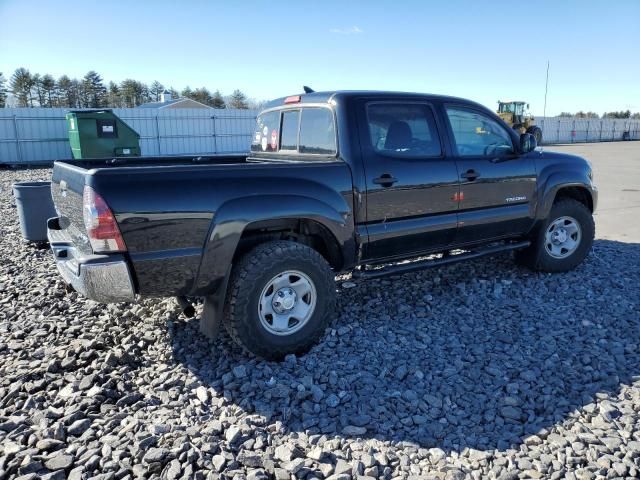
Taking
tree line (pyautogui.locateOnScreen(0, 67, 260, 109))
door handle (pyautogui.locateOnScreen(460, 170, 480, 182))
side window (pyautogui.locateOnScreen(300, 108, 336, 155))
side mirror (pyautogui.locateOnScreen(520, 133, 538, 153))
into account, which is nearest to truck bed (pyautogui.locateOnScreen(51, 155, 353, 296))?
side window (pyautogui.locateOnScreen(300, 108, 336, 155))

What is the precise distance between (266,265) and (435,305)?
74.8 inches

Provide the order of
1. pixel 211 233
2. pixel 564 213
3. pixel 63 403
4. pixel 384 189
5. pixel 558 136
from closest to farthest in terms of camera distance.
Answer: pixel 63 403 → pixel 211 233 → pixel 384 189 → pixel 564 213 → pixel 558 136

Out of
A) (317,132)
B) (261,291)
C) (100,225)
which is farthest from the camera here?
(317,132)

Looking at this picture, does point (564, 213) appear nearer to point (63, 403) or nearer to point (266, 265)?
point (266, 265)

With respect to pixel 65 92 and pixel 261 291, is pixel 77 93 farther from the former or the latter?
pixel 261 291

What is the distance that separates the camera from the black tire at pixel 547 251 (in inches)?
214

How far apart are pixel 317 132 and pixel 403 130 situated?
29.5 inches

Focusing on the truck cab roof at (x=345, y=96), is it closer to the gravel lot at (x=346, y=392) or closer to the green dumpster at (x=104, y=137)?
the gravel lot at (x=346, y=392)

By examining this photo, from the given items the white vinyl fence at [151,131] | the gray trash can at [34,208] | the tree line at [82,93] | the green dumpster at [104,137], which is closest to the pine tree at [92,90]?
the tree line at [82,93]

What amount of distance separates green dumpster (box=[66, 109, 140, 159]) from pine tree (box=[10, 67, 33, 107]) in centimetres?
5792

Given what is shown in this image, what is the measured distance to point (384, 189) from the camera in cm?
411

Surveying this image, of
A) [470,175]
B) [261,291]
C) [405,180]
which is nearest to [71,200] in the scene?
[261,291]

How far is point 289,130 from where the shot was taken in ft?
15.6

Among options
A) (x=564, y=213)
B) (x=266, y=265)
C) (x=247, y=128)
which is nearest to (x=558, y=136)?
(x=247, y=128)
